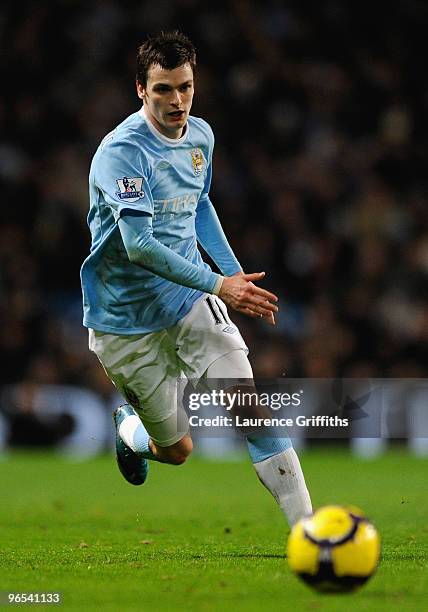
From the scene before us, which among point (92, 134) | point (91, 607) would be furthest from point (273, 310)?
point (92, 134)

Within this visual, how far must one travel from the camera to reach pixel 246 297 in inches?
224

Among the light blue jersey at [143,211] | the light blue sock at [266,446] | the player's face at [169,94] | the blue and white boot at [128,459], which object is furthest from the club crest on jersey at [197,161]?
the blue and white boot at [128,459]

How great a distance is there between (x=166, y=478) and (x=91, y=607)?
7.06m

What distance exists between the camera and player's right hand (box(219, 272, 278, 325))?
5695mm

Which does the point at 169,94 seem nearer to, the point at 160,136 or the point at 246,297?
the point at 160,136

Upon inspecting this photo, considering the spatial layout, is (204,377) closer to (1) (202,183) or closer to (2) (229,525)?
(1) (202,183)

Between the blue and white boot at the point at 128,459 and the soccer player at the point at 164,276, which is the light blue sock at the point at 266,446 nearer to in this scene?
the soccer player at the point at 164,276

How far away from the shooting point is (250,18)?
16.4 metres

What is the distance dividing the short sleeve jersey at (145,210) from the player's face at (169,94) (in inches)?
4.2

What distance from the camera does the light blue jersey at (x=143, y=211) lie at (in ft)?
19.7

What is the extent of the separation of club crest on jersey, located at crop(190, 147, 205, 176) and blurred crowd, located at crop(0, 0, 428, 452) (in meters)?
6.99

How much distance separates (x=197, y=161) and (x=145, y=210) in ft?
2.09

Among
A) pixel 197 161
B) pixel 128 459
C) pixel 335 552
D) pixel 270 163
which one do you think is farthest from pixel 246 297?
pixel 270 163

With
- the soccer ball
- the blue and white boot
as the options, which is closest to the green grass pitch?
the soccer ball
